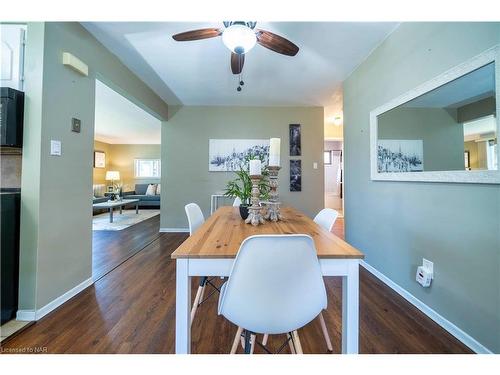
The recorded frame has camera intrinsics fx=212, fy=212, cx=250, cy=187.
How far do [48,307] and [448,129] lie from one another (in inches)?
123

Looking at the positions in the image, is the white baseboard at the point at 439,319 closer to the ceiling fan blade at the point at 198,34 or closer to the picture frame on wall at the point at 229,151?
the ceiling fan blade at the point at 198,34

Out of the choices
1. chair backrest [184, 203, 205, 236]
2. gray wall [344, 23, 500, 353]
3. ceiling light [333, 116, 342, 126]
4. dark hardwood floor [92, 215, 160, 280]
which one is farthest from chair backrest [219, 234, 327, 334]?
ceiling light [333, 116, 342, 126]

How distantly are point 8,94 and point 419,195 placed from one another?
303 centimetres

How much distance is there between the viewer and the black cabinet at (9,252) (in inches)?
54.8

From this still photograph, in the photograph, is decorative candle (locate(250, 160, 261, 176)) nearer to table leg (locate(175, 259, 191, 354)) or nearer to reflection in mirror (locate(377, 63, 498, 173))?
table leg (locate(175, 259, 191, 354))

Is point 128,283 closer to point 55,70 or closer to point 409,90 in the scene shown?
point 55,70

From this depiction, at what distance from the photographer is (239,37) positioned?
146cm

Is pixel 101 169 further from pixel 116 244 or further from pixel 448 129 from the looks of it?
pixel 448 129

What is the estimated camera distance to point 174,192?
159 inches

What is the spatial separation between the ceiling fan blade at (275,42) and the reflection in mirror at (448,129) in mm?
1088

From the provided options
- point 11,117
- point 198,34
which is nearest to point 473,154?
point 198,34

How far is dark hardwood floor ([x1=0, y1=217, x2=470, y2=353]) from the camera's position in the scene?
4.09 feet
